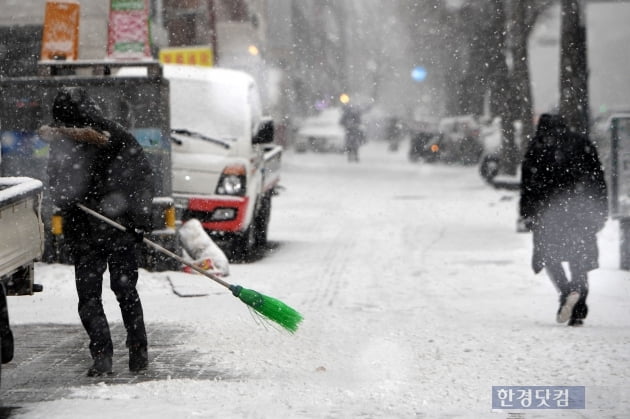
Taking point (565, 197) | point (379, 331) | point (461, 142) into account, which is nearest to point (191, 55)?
point (565, 197)

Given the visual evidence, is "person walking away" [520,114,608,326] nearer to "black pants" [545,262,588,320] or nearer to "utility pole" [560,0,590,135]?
"black pants" [545,262,588,320]

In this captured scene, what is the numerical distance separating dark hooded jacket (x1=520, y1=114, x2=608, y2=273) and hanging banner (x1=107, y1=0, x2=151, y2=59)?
29.3 ft

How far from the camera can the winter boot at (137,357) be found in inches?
284

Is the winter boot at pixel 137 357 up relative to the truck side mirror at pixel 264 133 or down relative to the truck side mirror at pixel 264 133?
down

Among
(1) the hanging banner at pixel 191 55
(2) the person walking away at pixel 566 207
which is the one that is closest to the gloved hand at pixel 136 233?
(2) the person walking away at pixel 566 207

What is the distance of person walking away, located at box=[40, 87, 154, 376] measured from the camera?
7.06m

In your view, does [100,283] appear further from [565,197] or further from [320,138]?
[320,138]

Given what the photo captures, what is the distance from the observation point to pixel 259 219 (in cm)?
1516

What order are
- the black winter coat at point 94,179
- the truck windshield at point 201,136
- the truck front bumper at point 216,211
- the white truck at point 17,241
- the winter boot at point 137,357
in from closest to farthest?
the white truck at point 17,241 < the black winter coat at point 94,179 < the winter boot at point 137,357 < the truck front bumper at point 216,211 < the truck windshield at point 201,136

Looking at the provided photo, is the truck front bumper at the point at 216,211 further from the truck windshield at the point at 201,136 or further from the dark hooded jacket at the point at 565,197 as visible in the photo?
the dark hooded jacket at the point at 565,197

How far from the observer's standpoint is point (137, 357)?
7227 mm

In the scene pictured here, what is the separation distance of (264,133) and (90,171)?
20.7 ft

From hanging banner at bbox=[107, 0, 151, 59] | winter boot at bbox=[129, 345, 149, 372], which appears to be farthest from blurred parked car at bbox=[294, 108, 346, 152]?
winter boot at bbox=[129, 345, 149, 372]

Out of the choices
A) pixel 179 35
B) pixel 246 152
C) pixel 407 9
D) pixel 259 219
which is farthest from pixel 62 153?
pixel 407 9
